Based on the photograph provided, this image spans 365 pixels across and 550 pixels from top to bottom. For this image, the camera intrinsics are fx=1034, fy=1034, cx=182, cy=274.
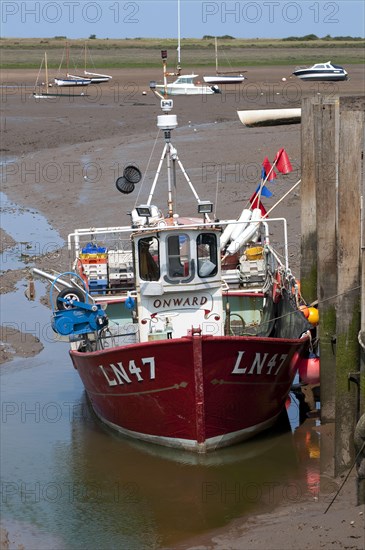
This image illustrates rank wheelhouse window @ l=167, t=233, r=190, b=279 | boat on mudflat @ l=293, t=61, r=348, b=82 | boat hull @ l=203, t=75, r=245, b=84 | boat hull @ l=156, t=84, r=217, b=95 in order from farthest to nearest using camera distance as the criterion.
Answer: boat hull @ l=203, t=75, r=245, b=84
boat on mudflat @ l=293, t=61, r=348, b=82
boat hull @ l=156, t=84, r=217, b=95
wheelhouse window @ l=167, t=233, r=190, b=279

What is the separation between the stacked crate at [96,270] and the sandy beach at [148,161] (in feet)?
6.65

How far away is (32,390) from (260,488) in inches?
176

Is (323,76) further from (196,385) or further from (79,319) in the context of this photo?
(196,385)

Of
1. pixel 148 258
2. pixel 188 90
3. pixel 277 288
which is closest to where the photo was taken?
pixel 148 258

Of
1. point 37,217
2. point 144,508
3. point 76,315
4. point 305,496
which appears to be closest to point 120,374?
point 76,315

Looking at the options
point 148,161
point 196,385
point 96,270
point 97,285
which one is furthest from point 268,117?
point 148,161

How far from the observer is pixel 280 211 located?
22.3 m

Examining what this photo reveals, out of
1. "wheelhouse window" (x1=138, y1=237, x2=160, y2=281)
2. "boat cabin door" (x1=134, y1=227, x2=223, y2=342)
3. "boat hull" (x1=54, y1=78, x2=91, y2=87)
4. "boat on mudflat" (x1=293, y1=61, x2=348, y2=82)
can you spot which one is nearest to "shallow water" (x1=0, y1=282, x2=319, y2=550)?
"boat cabin door" (x1=134, y1=227, x2=223, y2=342)

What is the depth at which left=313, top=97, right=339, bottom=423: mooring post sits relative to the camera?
12.1 meters

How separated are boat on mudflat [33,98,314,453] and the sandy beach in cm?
121

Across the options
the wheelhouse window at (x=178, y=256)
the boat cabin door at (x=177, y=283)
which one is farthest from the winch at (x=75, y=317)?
the wheelhouse window at (x=178, y=256)

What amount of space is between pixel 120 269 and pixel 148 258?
2.24 m

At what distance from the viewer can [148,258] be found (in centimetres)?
1295

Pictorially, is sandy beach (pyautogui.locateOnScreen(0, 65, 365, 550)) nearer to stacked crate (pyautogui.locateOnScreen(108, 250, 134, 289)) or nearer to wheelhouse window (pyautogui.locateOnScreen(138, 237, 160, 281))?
stacked crate (pyautogui.locateOnScreen(108, 250, 134, 289))
